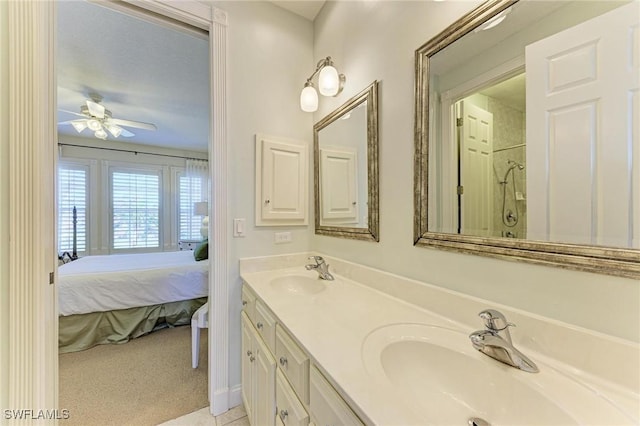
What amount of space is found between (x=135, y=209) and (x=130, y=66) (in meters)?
3.16

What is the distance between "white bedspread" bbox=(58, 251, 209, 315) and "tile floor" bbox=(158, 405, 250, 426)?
139 centimetres

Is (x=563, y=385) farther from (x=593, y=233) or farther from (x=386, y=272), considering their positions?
(x=386, y=272)

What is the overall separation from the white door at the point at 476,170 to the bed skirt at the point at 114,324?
302 centimetres

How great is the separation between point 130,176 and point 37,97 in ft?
14.0

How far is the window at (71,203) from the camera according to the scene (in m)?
4.02

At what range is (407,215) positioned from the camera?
1119mm

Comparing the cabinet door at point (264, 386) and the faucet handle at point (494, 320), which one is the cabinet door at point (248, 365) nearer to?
the cabinet door at point (264, 386)

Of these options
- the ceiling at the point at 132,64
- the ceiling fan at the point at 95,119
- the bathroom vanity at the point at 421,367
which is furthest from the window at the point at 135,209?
the bathroom vanity at the point at 421,367

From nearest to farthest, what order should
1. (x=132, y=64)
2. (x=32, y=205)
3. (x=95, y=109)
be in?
(x=32, y=205) < (x=132, y=64) < (x=95, y=109)

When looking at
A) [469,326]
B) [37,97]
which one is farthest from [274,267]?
[37,97]

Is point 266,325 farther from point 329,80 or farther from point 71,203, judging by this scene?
point 71,203

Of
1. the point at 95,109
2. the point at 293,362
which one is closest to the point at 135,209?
the point at 95,109

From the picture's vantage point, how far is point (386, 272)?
121 cm

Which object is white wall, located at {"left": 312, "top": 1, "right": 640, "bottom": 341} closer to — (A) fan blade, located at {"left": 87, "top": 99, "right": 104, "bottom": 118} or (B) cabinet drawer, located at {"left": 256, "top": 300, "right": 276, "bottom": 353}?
(B) cabinet drawer, located at {"left": 256, "top": 300, "right": 276, "bottom": 353}
